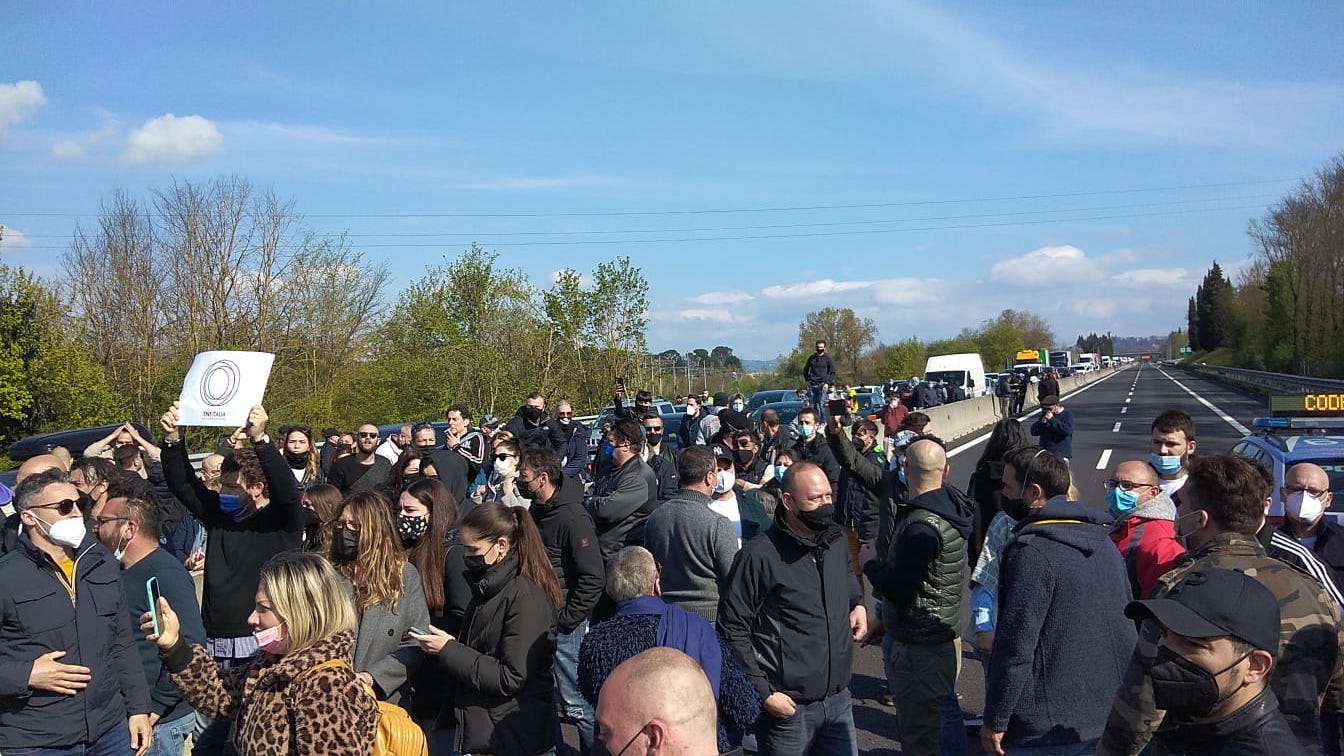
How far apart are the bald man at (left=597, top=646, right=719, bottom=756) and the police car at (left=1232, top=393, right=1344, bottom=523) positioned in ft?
23.1

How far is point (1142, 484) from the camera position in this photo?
16.4 feet

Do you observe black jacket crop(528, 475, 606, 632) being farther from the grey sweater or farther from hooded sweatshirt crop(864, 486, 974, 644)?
hooded sweatshirt crop(864, 486, 974, 644)

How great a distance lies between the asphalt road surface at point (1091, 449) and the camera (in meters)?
6.67

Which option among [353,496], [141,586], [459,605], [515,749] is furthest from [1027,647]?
[141,586]

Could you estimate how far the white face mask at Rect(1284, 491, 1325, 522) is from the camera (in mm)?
5066

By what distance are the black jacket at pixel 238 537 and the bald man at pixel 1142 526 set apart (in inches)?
165

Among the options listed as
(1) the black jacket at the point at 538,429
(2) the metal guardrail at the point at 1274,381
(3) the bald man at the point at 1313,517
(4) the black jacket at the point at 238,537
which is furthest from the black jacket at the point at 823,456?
(2) the metal guardrail at the point at 1274,381

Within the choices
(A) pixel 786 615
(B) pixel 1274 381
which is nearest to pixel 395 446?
(A) pixel 786 615

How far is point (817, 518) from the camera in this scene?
4457 mm

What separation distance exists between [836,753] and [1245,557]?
6.45ft

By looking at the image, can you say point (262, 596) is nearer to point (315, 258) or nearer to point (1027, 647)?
point (1027, 647)

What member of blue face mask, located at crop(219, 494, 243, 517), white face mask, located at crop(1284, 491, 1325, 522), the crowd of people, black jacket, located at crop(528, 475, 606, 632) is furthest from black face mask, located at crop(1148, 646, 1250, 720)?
blue face mask, located at crop(219, 494, 243, 517)

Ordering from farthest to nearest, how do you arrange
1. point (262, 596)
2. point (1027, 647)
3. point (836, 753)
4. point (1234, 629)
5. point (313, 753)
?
point (836, 753)
point (1027, 647)
point (262, 596)
point (313, 753)
point (1234, 629)

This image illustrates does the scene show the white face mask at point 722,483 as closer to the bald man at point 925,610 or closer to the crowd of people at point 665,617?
the crowd of people at point 665,617
